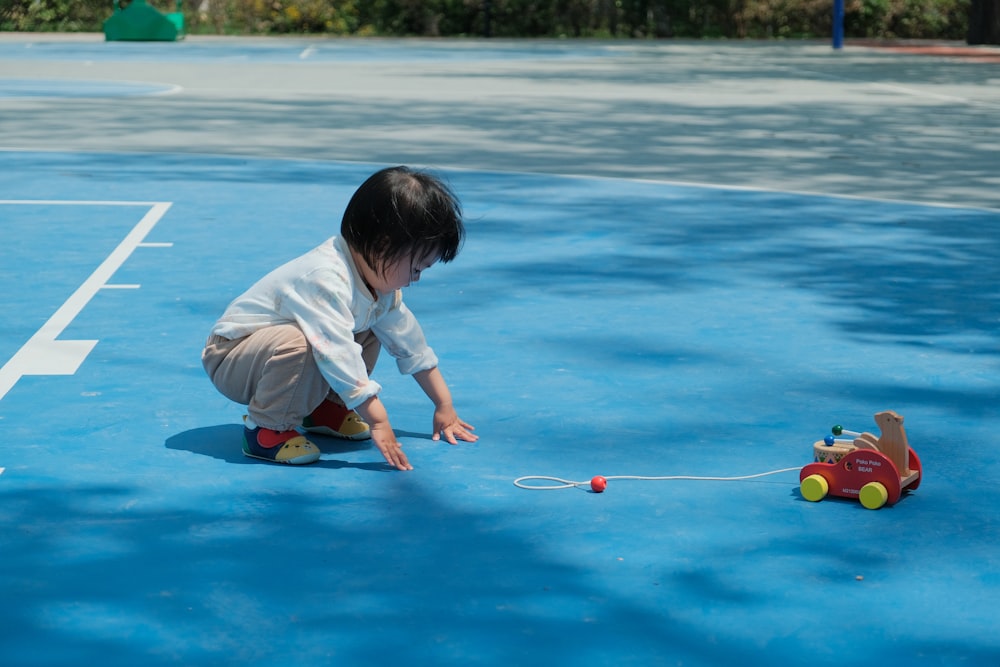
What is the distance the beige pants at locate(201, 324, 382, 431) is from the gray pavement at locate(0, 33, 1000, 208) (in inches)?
267

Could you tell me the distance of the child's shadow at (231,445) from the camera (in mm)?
4578

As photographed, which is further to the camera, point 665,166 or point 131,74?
point 131,74

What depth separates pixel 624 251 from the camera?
830 cm

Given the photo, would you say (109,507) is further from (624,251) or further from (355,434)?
(624,251)

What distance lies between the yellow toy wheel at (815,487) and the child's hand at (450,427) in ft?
3.56

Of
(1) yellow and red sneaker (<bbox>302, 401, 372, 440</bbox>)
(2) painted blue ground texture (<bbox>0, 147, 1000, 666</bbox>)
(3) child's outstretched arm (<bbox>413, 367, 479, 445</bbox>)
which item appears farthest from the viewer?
(1) yellow and red sneaker (<bbox>302, 401, 372, 440</bbox>)

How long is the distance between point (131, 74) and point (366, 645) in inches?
820

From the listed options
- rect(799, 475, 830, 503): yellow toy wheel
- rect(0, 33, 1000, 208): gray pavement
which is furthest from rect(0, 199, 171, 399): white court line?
rect(0, 33, 1000, 208): gray pavement

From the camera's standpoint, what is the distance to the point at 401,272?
4.40m

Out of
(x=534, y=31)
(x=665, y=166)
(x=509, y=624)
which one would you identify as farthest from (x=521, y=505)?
Answer: (x=534, y=31)

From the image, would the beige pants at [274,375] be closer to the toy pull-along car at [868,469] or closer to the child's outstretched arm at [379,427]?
the child's outstretched arm at [379,427]

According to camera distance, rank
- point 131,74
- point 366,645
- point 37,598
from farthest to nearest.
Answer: point 131,74 → point 37,598 → point 366,645

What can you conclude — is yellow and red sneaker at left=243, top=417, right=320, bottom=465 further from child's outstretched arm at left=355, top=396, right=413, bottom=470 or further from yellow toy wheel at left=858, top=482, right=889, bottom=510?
yellow toy wheel at left=858, top=482, right=889, bottom=510

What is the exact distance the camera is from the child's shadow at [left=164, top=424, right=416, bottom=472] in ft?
15.0
